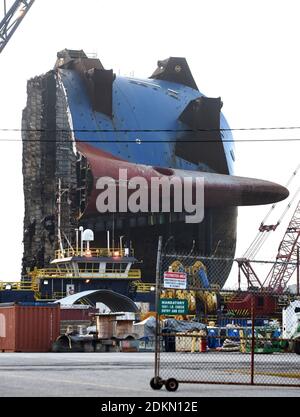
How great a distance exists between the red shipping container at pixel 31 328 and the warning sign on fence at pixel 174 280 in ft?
112

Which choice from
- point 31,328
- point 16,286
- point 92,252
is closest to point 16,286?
point 16,286

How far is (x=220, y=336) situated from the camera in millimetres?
22062

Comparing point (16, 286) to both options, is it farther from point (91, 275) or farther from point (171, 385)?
point (171, 385)

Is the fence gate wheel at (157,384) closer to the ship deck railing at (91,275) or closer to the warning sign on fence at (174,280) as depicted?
the warning sign on fence at (174,280)

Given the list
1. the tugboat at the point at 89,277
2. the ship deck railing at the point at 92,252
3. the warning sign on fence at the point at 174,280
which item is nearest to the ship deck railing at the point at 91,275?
the tugboat at the point at 89,277

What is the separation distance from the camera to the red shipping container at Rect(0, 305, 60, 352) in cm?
5172

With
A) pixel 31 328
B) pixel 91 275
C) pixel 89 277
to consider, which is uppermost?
pixel 91 275

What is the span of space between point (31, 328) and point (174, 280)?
3497cm

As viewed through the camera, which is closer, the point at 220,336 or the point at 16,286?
the point at 220,336

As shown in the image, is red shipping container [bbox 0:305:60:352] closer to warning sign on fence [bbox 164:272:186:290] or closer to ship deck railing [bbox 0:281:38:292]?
warning sign on fence [bbox 164:272:186:290]

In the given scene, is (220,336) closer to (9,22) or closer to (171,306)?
(171,306)

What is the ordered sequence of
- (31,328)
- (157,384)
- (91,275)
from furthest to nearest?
1. (91,275)
2. (31,328)
3. (157,384)

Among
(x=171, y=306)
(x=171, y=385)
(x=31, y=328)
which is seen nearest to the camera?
(x=171, y=385)

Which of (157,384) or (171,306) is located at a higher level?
(171,306)
